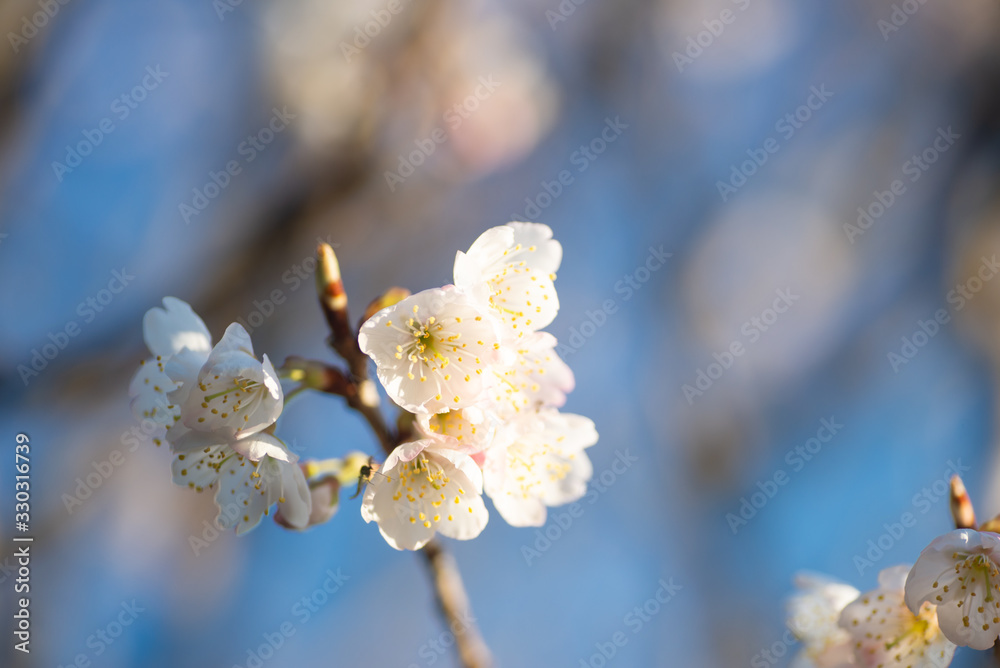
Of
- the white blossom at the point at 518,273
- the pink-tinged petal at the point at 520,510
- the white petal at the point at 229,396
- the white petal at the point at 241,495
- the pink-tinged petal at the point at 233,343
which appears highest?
the white blossom at the point at 518,273

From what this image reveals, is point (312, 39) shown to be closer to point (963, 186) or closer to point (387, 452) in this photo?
point (387, 452)

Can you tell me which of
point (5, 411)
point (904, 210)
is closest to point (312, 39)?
point (5, 411)

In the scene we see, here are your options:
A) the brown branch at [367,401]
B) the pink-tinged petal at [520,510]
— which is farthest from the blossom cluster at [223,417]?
the pink-tinged petal at [520,510]

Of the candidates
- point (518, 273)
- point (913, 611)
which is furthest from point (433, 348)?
point (913, 611)

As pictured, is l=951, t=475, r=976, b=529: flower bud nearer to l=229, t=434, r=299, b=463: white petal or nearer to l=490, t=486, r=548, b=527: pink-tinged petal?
l=490, t=486, r=548, b=527: pink-tinged petal

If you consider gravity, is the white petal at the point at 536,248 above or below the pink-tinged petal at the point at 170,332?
above

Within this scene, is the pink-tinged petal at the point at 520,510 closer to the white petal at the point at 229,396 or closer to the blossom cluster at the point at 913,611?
the white petal at the point at 229,396

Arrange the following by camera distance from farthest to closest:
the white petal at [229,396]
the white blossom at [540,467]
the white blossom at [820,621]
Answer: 1. the white blossom at [820,621]
2. the white blossom at [540,467]
3. the white petal at [229,396]
